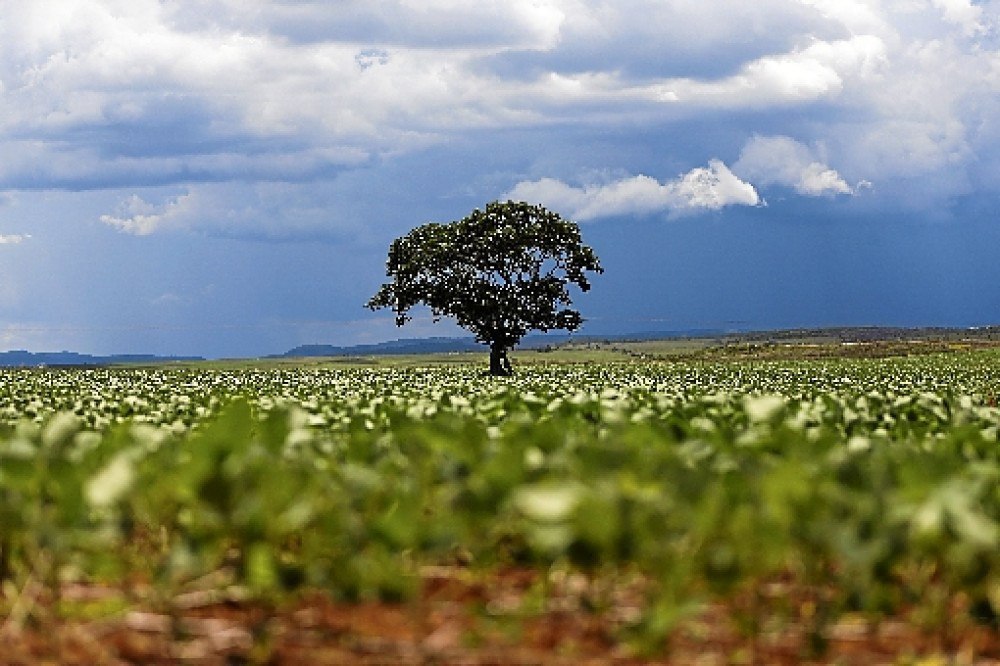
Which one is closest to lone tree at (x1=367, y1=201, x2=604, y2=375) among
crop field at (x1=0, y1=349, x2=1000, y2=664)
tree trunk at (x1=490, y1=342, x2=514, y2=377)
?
tree trunk at (x1=490, y1=342, x2=514, y2=377)

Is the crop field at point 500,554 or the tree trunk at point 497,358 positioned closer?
the crop field at point 500,554

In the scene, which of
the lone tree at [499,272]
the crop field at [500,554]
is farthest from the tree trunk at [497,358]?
the crop field at [500,554]

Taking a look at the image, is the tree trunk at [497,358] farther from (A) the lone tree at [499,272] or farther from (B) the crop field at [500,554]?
(B) the crop field at [500,554]

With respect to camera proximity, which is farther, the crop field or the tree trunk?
the tree trunk

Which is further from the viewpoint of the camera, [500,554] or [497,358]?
[497,358]

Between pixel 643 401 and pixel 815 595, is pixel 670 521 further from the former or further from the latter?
pixel 643 401

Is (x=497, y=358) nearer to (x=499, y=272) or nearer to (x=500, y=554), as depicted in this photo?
(x=499, y=272)

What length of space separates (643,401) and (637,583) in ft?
23.4

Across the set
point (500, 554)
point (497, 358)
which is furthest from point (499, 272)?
point (500, 554)

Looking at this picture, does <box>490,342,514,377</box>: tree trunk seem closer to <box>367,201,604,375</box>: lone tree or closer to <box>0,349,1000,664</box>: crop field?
<box>367,201,604,375</box>: lone tree

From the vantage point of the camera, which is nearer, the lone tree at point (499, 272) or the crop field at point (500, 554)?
the crop field at point (500, 554)

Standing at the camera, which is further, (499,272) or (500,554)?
(499,272)

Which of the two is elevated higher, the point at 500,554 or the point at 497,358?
the point at 497,358

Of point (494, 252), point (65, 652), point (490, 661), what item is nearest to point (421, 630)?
point (490, 661)
